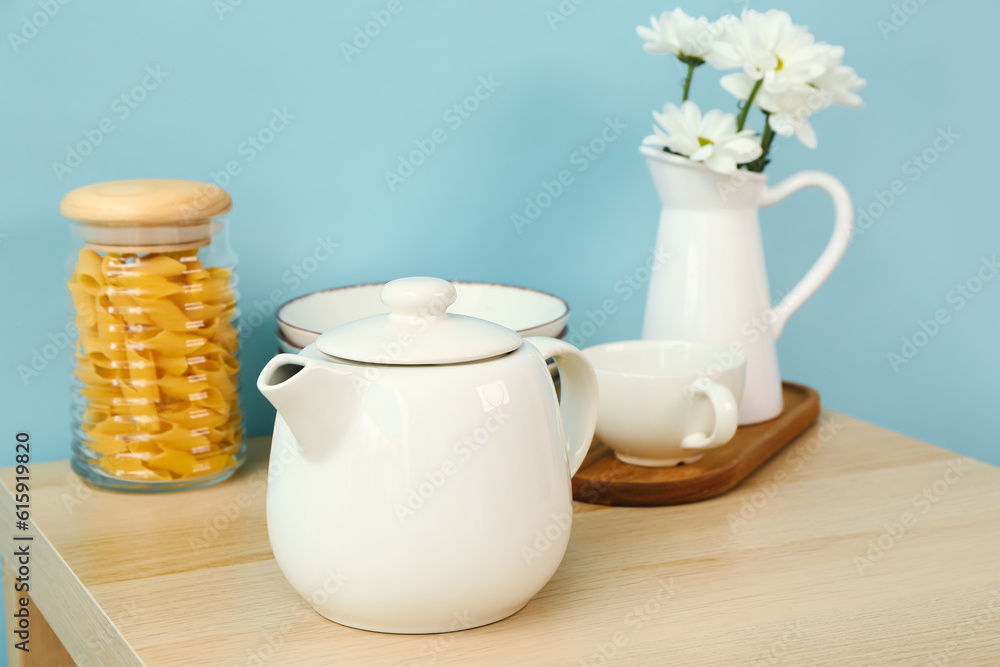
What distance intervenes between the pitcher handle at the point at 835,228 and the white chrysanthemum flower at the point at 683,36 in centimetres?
16

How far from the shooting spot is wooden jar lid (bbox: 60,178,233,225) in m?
0.68

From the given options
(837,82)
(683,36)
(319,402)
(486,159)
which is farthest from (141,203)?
(837,82)

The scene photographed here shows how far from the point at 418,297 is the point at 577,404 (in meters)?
0.16

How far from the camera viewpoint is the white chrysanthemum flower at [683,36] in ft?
2.88

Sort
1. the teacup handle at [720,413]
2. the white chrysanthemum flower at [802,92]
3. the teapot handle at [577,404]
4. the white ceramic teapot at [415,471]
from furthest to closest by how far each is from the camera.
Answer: the white chrysanthemum flower at [802,92] < the teacup handle at [720,413] < the teapot handle at [577,404] < the white ceramic teapot at [415,471]

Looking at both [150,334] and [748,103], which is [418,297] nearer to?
[150,334]

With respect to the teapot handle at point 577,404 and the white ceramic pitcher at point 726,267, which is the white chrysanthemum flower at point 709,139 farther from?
the teapot handle at point 577,404

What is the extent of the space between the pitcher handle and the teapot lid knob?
0.51 m

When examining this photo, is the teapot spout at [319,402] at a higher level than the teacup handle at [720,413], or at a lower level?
higher

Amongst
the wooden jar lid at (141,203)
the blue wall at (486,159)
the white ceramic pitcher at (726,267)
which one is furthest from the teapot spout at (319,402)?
the white ceramic pitcher at (726,267)

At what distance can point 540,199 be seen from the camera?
104cm

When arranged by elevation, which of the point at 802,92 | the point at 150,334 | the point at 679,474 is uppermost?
the point at 802,92

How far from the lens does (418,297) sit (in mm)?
524

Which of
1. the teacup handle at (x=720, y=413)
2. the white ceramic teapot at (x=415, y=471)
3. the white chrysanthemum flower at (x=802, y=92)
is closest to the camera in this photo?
the white ceramic teapot at (x=415, y=471)
